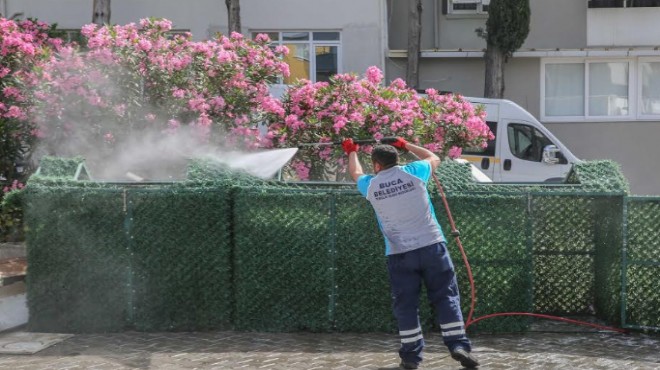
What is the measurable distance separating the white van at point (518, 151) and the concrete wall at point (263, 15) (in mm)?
3693

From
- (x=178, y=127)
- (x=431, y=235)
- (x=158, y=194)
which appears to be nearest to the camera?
(x=431, y=235)

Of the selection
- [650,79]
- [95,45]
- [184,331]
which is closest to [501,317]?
[184,331]

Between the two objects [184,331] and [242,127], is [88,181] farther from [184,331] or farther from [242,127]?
[242,127]

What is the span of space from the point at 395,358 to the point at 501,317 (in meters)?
1.25

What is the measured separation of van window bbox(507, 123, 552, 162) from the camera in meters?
16.5

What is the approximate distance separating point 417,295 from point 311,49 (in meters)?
13.1

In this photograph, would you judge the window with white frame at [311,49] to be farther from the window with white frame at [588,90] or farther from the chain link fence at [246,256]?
the chain link fence at [246,256]

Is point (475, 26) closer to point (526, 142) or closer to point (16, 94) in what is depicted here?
point (526, 142)

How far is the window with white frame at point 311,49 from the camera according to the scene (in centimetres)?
1948

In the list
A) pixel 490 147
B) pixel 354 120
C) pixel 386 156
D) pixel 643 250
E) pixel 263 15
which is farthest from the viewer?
pixel 263 15

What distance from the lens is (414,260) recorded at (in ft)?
22.7

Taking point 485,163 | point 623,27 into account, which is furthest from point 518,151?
point 623,27

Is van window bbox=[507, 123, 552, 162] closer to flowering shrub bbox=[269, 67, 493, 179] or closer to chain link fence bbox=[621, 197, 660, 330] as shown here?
flowering shrub bbox=[269, 67, 493, 179]

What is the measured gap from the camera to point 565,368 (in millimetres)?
7047
